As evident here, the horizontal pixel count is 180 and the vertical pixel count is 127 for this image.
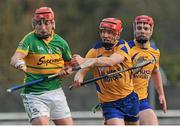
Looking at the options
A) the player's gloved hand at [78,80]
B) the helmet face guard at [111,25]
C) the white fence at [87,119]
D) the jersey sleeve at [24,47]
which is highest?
the helmet face guard at [111,25]

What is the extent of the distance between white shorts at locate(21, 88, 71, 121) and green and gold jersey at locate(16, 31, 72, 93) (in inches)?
3.2

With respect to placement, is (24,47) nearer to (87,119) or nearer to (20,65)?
(20,65)

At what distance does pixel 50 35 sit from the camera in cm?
1349

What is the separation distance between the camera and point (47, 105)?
13.5 meters

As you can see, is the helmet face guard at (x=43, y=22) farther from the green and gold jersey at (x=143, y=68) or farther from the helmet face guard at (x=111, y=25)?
the green and gold jersey at (x=143, y=68)

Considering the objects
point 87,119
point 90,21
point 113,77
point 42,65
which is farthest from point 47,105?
point 90,21

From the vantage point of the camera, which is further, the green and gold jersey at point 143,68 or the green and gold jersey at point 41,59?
the green and gold jersey at point 143,68

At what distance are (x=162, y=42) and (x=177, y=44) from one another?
3287mm

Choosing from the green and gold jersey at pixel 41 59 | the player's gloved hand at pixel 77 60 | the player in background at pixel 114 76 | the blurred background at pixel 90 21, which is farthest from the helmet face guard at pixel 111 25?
the blurred background at pixel 90 21

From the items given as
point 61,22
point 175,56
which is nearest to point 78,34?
point 61,22

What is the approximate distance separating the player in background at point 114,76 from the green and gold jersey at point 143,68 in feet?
1.79

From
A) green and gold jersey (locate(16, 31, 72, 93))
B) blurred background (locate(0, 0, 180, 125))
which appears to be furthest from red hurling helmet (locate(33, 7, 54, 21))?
blurred background (locate(0, 0, 180, 125))

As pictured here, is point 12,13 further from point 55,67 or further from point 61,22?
point 55,67

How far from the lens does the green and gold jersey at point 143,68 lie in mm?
14406
